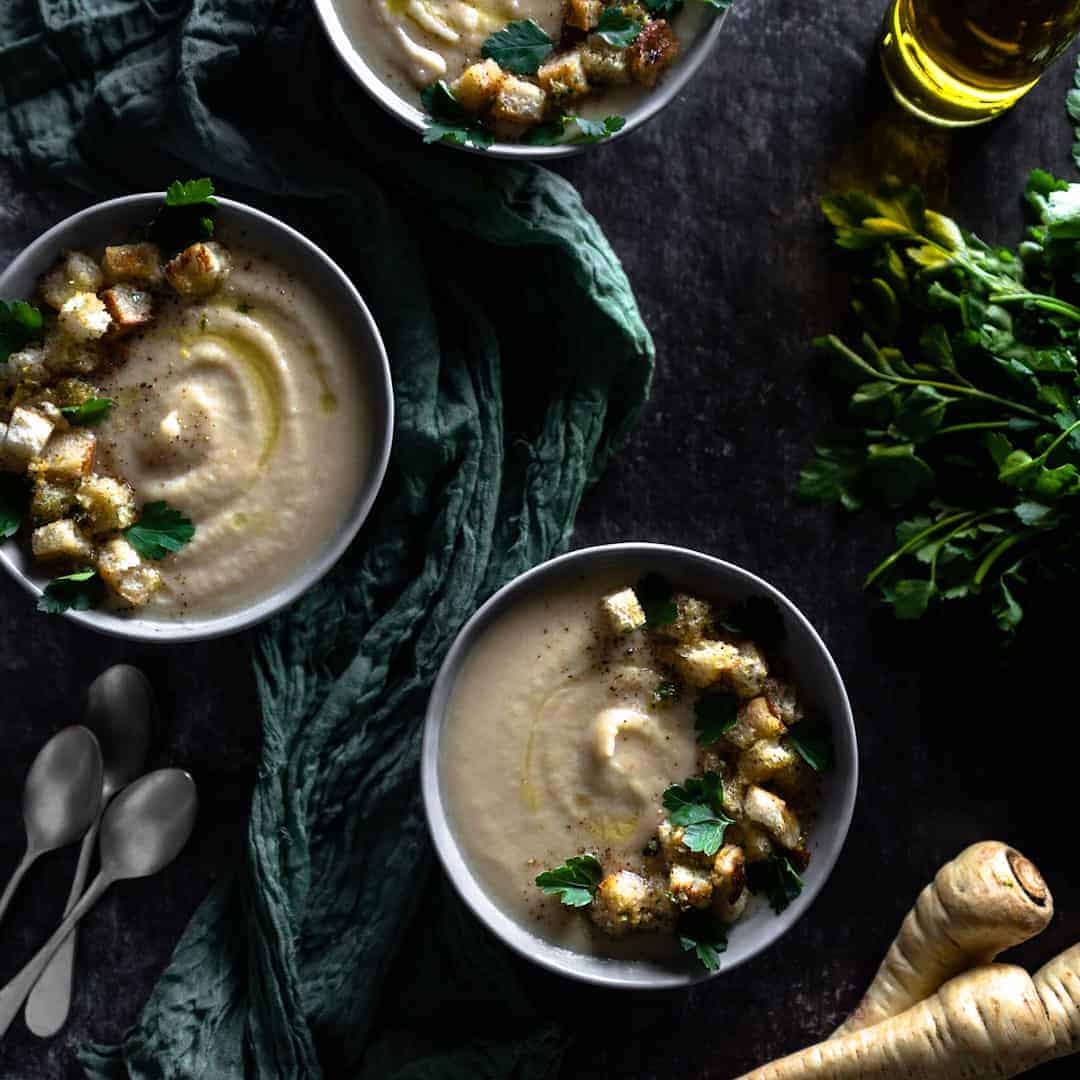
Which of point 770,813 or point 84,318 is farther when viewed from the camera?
point 770,813

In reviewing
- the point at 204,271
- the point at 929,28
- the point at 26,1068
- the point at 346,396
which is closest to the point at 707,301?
the point at 929,28

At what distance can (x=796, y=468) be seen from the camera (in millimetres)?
3324

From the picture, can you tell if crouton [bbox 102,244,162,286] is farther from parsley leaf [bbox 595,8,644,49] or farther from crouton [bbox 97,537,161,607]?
parsley leaf [bbox 595,8,644,49]

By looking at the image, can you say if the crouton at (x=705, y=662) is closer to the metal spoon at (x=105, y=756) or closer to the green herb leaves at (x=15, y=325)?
the metal spoon at (x=105, y=756)

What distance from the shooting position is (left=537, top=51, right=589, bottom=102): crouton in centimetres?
280

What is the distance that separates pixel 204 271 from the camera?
2.72m

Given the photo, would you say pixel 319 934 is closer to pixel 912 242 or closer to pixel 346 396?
pixel 346 396

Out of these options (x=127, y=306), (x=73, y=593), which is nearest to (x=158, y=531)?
(x=73, y=593)

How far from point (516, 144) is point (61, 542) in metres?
1.19

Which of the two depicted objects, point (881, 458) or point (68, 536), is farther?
point (881, 458)

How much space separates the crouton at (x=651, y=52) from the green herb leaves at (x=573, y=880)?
5.17ft

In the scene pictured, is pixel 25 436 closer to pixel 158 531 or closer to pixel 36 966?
pixel 158 531

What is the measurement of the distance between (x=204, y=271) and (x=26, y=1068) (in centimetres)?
182

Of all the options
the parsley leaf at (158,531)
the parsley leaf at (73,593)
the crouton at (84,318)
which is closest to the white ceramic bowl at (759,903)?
the parsley leaf at (158,531)
